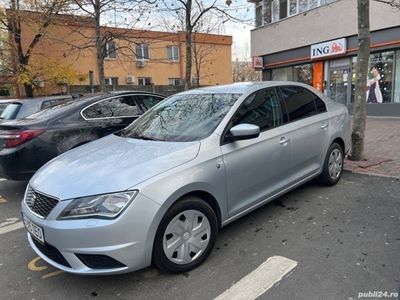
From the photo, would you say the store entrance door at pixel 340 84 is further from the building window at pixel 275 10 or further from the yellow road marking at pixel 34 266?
the yellow road marking at pixel 34 266

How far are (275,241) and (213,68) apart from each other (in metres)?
31.5

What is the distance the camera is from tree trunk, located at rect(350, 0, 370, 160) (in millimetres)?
6223

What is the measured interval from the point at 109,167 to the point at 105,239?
2.15ft

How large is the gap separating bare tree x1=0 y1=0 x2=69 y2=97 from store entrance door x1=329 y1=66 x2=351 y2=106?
491 inches

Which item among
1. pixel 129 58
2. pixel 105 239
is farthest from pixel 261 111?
pixel 129 58

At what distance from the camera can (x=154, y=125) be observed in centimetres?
412

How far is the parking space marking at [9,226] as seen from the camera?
14.1 ft

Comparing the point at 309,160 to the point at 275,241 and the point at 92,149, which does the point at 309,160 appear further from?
the point at 92,149

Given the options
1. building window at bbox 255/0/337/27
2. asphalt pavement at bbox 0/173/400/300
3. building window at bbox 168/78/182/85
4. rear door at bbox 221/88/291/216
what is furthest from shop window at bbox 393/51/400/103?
building window at bbox 168/78/182/85

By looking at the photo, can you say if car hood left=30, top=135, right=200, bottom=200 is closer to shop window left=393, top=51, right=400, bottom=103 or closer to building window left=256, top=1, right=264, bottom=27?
shop window left=393, top=51, right=400, bottom=103

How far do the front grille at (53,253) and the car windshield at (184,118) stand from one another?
1.45m

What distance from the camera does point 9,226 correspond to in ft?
14.5

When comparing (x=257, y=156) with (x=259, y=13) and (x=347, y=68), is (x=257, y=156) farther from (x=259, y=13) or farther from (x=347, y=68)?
(x=259, y=13)

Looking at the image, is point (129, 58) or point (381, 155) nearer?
point (381, 155)
